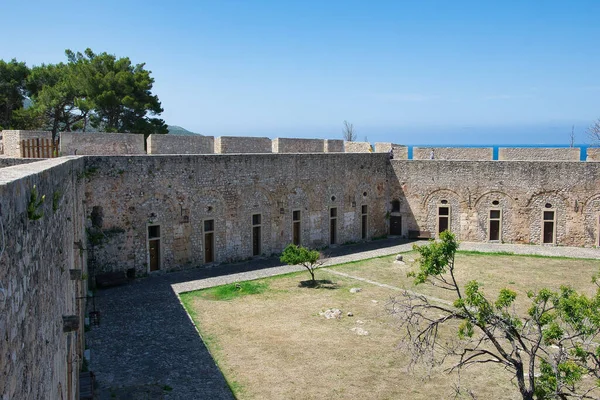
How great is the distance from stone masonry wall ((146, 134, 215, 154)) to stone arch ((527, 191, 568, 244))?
12.9 metres

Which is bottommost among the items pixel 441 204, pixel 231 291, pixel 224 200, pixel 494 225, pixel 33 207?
pixel 231 291

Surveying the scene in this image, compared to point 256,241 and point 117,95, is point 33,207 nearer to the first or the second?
point 256,241

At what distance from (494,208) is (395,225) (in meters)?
4.20

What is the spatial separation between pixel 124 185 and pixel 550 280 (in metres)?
12.9

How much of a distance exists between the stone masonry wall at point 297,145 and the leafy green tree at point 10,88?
616 inches

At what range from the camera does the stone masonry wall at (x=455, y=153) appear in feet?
73.3

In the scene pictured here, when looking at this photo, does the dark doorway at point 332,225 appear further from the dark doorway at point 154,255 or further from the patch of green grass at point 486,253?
the dark doorway at point 154,255

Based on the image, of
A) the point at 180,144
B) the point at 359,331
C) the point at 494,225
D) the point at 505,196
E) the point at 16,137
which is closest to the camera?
the point at 359,331

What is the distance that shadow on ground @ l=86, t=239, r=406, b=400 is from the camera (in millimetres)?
8427

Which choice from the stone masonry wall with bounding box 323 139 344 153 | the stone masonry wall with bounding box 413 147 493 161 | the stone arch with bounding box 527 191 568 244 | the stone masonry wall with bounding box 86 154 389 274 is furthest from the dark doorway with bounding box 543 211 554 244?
the stone masonry wall with bounding box 323 139 344 153

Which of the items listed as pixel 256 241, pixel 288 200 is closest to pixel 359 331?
pixel 256 241

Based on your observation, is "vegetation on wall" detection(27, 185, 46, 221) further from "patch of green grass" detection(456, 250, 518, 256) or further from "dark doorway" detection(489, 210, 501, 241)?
"dark doorway" detection(489, 210, 501, 241)

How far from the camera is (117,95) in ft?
87.7

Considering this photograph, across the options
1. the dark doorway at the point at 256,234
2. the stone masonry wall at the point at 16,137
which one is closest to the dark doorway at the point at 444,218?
the dark doorway at the point at 256,234
